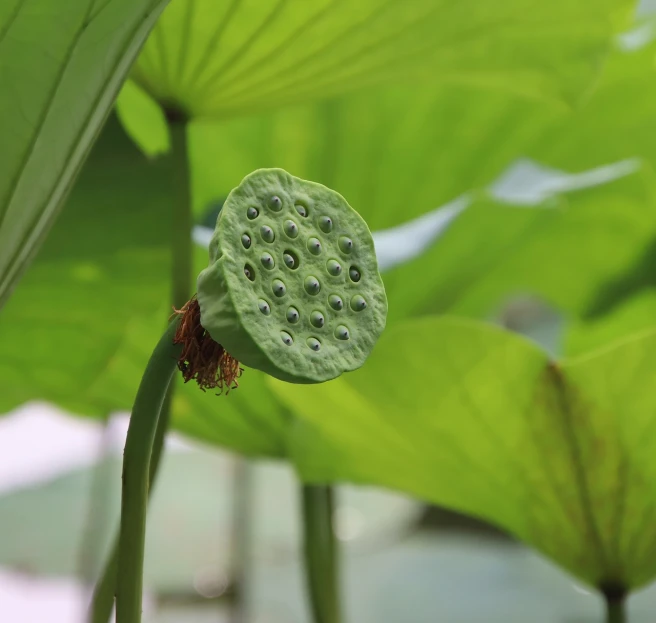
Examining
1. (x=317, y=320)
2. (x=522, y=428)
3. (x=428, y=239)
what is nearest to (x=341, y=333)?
(x=317, y=320)

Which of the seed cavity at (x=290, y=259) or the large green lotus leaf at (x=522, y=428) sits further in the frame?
the large green lotus leaf at (x=522, y=428)

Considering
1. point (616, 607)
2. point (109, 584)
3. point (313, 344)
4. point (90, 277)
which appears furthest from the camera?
point (90, 277)

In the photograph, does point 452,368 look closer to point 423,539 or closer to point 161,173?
point 161,173

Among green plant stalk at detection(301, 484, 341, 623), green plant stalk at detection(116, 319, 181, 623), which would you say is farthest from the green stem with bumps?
green plant stalk at detection(116, 319, 181, 623)

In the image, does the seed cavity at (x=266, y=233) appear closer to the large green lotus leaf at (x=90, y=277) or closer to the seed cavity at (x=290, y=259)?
the seed cavity at (x=290, y=259)

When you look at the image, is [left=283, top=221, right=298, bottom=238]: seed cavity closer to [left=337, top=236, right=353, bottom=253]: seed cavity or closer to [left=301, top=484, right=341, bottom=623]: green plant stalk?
[left=337, top=236, right=353, bottom=253]: seed cavity

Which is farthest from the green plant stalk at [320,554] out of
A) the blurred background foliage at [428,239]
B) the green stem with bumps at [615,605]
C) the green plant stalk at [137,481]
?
the green plant stalk at [137,481]

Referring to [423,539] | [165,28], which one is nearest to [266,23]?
[165,28]

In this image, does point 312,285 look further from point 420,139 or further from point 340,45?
point 420,139
